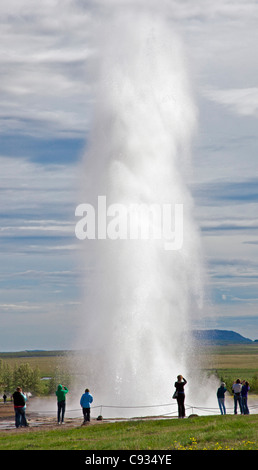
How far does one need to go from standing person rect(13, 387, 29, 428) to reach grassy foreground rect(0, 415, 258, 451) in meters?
0.94

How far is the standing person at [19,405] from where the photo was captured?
2640 centimetres

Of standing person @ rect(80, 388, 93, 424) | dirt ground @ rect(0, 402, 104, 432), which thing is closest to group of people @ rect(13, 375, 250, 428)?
standing person @ rect(80, 388, 93, 424)

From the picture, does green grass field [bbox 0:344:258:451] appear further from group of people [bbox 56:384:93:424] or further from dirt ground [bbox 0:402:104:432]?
group of people [bbox 56:384:93:424]

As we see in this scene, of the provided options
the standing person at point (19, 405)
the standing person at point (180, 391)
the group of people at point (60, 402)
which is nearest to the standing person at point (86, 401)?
the group of people at point (60, 402)

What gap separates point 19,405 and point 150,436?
24.1 ft

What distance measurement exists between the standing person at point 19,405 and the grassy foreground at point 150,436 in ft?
3.07

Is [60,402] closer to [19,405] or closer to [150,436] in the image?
[19,405]

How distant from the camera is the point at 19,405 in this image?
2666 centimetres

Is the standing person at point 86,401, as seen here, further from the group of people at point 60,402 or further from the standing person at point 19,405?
the standing person at point 19,405

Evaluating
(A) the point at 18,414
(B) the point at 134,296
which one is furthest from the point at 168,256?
(A) the point at 18,414

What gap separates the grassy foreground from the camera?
1892 centimetres

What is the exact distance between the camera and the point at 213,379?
37500mm
